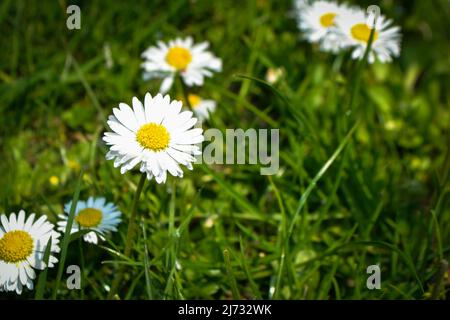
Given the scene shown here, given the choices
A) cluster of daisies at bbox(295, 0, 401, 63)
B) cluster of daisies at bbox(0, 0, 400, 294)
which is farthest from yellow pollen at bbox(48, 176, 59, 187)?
cluster of daisies at bbox(295, 0, 401, 63)

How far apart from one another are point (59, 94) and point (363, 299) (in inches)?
61.2

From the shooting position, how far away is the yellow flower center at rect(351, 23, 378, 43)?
2.25m

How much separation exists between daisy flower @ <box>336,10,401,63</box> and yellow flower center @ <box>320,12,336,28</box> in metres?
0.05

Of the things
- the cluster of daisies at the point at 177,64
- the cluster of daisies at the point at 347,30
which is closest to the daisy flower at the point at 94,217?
the cluster of daisies at the point at 177,64

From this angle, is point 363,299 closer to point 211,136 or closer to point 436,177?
point 436,177

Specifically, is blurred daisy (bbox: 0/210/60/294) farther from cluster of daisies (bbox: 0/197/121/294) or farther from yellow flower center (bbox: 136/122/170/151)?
yellow flower center (bbox: 136/122/170/151)

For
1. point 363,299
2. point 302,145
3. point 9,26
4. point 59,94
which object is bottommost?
point 363,299

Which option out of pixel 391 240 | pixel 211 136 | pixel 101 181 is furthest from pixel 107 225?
pixel 391 240

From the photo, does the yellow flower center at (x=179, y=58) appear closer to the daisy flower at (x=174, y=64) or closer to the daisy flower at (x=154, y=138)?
the daisy flower at (x=174, y=64)

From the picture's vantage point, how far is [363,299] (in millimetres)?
1911

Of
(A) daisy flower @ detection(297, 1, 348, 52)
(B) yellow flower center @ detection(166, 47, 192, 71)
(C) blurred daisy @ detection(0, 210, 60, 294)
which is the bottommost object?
(C) blurred daisy @ detection(0, 210, 60, 294)

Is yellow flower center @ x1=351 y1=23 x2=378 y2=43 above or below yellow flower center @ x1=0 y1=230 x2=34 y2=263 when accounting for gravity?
above

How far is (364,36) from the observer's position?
88.6 inches

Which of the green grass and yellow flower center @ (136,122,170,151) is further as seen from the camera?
the green grass
